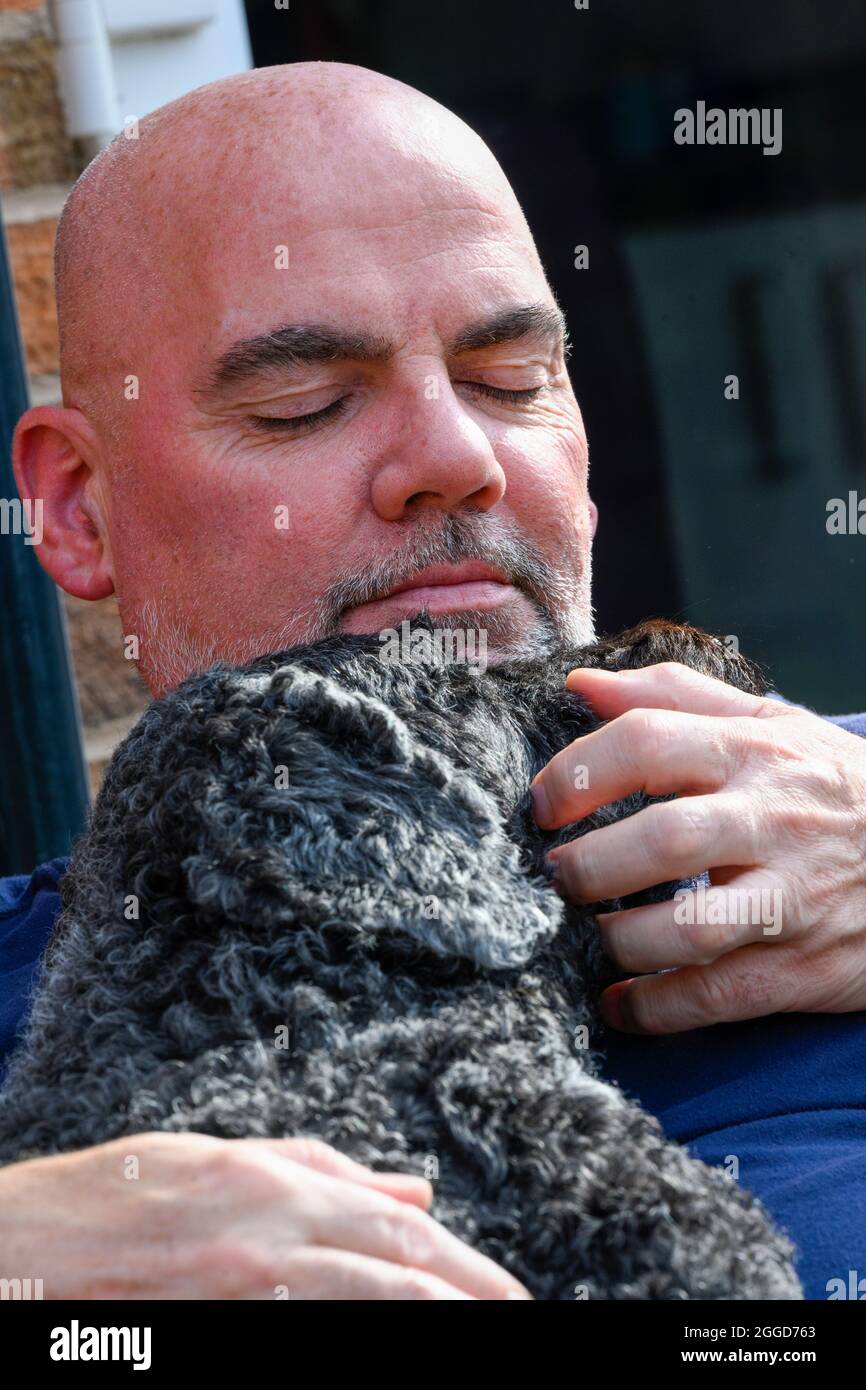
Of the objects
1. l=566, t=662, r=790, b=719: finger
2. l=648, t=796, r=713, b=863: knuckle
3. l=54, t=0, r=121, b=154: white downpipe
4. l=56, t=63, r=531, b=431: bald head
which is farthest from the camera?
l=54, t=0, r=121, b=154: white downpipe

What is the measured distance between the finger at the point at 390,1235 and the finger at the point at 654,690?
1.92ft

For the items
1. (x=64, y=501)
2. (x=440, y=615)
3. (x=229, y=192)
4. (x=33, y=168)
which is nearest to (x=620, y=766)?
(x=440, y=615)

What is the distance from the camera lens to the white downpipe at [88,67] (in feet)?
8.11

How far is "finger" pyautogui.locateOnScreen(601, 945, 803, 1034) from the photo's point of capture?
4.22ft

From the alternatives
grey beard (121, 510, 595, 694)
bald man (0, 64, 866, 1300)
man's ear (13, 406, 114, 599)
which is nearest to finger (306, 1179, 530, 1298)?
bald man (0, 64, 866, 1300)

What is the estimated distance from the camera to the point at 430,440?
5.52 feet

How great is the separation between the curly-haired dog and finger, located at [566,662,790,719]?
15 cm

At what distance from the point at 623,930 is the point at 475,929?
0.84 ft

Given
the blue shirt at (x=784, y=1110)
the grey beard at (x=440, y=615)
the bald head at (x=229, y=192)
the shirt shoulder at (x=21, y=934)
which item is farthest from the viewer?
the bald head at (x=229, y=192)

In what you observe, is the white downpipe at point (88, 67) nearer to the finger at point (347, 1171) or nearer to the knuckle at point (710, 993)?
the knuckle at point (710, 993)

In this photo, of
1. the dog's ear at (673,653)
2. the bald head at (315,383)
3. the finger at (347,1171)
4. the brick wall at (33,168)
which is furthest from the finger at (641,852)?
the brick wall at (33,168)

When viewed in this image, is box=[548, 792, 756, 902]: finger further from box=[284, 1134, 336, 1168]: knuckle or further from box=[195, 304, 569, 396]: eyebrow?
box=[195, 304, 569, 396]: eyebrow

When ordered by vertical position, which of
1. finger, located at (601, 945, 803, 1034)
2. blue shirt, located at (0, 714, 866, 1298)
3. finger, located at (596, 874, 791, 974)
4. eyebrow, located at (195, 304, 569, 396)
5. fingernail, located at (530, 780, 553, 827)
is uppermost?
eyebrow, located at (195, 304, 569, 396)

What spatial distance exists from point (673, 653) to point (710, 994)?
352 mm
